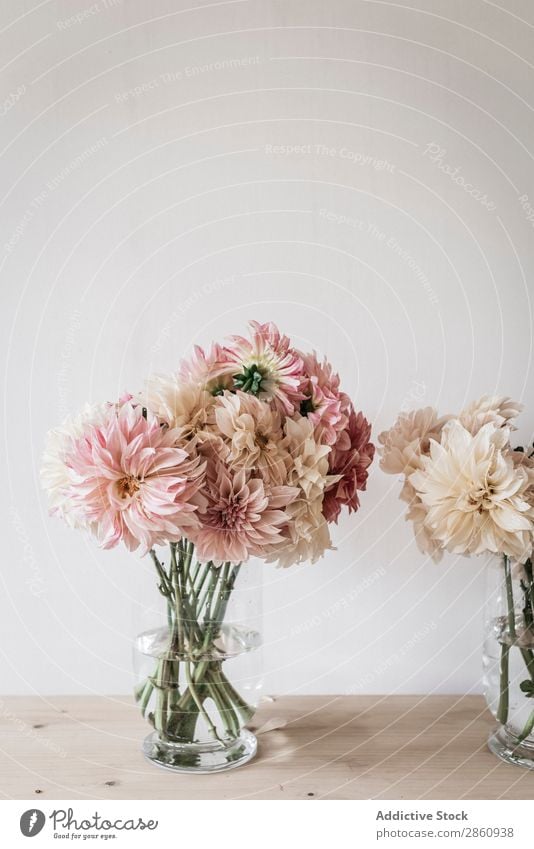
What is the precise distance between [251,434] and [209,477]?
5 centimetres

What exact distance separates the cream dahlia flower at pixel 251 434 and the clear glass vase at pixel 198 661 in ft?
0.31

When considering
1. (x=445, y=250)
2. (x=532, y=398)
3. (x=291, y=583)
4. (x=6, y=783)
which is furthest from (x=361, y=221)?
(x=6, y=783)

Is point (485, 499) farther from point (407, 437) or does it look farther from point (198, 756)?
point (198, 756)

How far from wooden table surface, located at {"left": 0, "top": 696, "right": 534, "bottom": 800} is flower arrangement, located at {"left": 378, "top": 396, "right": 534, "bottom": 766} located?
6 cm

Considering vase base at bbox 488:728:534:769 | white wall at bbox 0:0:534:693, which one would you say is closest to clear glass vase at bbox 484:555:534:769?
vase base at bbox 488:728:534:769

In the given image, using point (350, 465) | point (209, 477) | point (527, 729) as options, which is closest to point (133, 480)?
point (209, 477)

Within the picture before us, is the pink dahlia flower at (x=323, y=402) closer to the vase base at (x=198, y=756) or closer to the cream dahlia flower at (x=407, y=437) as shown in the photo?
the cream dahlia flower at (x=407, y=437)

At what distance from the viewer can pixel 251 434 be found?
2.24 ft

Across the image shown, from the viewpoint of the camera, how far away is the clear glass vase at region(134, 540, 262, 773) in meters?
0.74

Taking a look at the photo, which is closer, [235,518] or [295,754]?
[235,518]

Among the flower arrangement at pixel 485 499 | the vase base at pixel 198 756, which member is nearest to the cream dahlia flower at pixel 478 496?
the flower arrangement at pixel 485 499

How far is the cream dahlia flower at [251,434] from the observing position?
68 centimetres
